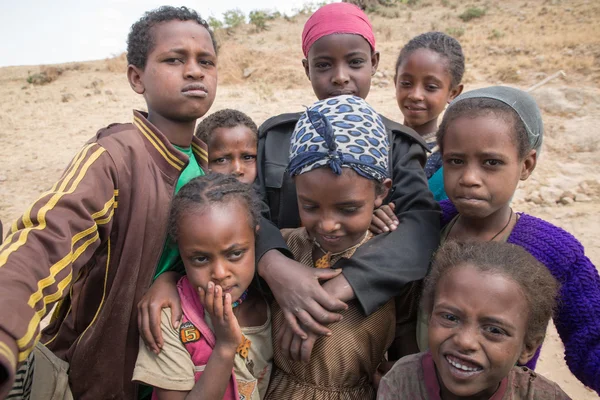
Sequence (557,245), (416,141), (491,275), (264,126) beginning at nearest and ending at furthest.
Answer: (491,275) < (557,245) < (416,141) < (264,126)

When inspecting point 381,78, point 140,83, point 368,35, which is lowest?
point 381,78

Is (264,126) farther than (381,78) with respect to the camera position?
No

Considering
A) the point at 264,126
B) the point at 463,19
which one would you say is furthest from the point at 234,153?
the point at 463,19

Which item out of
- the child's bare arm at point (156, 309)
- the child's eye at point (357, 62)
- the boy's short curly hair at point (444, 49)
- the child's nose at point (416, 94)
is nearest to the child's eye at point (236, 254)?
the child's bare arm at point (156, 309)

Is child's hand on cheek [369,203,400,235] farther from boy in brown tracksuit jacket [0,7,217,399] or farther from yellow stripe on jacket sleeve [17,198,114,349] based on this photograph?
yellow stripe on jacket sleeve [17,198,114,349]

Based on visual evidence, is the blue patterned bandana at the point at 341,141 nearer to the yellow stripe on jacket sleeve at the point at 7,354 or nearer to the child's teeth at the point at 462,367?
the child's teeth at the point at 462,367

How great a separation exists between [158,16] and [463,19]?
69.9 feet

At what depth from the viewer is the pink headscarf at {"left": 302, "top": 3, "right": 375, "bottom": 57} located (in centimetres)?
222

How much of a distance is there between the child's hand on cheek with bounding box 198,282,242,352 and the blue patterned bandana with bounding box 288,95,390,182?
53 cm

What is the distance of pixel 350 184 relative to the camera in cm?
168

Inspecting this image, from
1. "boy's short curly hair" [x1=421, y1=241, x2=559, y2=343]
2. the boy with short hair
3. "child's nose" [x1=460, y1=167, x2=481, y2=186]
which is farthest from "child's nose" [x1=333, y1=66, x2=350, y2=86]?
"boy's short curly hair" [x1=421, y1=241, x2=559, y2=343]

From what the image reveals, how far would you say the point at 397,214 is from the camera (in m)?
1.90

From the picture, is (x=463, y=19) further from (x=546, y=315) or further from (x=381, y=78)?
(x=546, y=315)

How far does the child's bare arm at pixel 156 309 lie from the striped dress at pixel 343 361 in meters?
0.40
